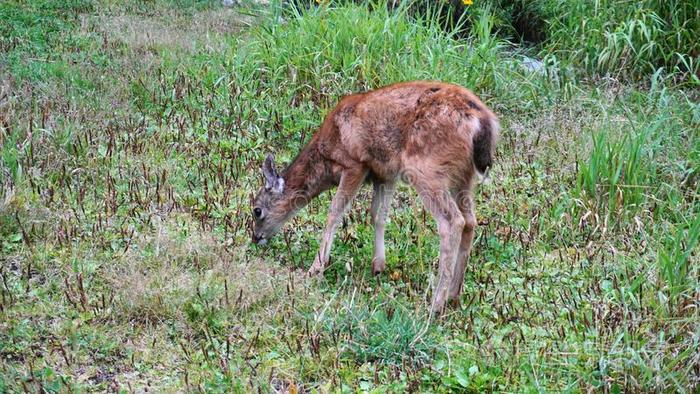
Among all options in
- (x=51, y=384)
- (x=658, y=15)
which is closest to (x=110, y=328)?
(x=51, y=384)

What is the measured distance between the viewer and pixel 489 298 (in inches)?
251

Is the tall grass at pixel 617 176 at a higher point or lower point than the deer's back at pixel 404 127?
lower

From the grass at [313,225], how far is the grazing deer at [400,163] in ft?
0.90

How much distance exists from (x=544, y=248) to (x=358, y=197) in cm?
192

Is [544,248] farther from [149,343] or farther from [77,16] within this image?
[77,16]

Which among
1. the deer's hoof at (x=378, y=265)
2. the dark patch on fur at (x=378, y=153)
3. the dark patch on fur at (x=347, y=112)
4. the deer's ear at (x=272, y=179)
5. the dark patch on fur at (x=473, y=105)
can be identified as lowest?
the deer's hoof at (x=378, y=265)

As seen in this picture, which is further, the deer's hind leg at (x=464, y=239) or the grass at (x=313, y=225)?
the deer's hind leg at (x=464, y=239)

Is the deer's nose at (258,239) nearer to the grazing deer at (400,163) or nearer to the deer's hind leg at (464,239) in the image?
the grazing deer at (400,163)

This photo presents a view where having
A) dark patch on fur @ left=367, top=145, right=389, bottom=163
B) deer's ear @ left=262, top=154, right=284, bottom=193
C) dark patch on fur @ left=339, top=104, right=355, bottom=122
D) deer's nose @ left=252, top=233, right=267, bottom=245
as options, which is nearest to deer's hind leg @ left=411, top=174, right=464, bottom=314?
dark patch on fur @ left=367, top=145, right=389, bottom=163

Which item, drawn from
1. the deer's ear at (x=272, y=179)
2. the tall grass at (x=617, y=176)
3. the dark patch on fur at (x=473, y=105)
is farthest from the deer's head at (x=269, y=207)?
the tall grass at (x=617, y=176)

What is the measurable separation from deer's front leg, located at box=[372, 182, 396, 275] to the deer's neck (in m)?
0.36

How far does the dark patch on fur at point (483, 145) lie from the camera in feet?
20.6

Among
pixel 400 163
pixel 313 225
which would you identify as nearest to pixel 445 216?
pixel 400 163

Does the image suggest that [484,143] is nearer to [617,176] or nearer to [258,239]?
[617,176]
